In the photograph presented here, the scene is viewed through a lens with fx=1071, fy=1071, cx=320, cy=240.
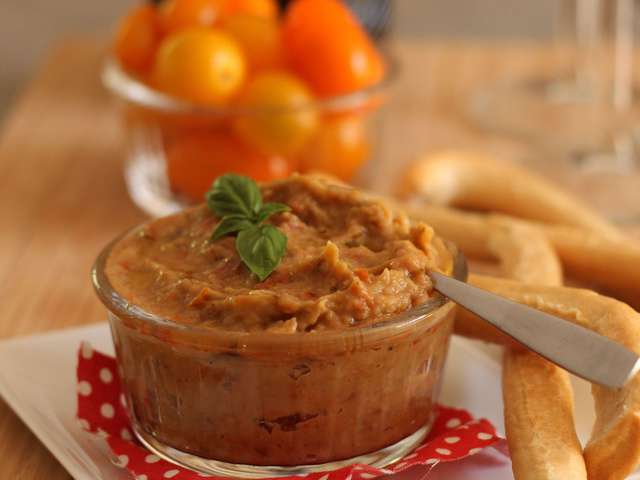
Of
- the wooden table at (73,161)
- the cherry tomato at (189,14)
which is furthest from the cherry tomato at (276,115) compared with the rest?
the wooden table at (73,161)

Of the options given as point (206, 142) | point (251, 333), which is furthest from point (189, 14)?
point (251, 333)

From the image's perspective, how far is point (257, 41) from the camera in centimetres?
186

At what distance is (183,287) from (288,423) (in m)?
0.17

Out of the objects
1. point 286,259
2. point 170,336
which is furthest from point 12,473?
point 286,259

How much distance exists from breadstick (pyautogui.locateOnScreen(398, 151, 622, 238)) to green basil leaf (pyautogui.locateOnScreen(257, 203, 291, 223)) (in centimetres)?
65

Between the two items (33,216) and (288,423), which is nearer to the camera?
(288,423)

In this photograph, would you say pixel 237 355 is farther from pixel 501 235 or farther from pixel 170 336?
pixel 501 235

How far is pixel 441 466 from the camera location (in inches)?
42.9

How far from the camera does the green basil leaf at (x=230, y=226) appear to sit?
1.13m

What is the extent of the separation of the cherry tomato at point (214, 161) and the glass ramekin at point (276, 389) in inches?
28.8

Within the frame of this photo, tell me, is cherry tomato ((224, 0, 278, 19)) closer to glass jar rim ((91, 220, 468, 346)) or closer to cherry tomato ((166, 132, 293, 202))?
cherry tomato ((166, 132, 293, 202))

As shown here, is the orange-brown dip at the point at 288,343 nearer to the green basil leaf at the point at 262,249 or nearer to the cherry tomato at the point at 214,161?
the green basil leaf at the point at 262,249

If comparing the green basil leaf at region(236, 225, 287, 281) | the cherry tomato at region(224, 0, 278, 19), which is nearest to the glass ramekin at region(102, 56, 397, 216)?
the cherry tomato at region(224, 0, 278, 19)

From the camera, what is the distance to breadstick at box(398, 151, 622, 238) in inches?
68.9
